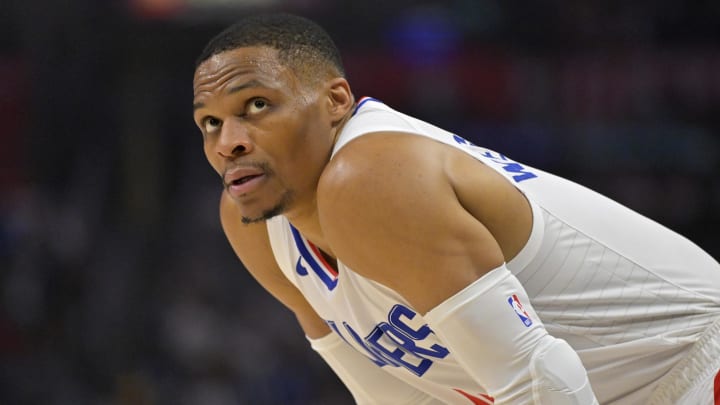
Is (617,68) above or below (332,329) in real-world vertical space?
below

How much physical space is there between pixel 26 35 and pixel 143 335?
3.79m

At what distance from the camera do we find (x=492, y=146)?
350 inches

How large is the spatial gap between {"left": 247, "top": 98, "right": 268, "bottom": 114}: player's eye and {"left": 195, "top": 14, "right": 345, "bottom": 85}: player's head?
0.12 meters

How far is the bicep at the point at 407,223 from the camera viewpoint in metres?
1.95

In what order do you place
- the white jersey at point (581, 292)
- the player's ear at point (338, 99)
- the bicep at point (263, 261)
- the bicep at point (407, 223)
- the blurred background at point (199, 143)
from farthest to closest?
→ the blurred background at point (199, 143), the bicep at point (263, 261), the player's ear at point (338, 99), the white jersey at point (581, 292), the bicep at point (407, 223)

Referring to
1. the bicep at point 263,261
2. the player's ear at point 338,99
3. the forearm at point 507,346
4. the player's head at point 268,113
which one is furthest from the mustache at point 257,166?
the forearm at point 507,346

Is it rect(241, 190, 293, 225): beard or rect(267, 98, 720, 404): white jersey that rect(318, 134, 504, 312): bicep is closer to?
rect(267, 98, 720, 404): white jersey

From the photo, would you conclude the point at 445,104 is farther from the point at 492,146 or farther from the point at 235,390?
the point at 235,390

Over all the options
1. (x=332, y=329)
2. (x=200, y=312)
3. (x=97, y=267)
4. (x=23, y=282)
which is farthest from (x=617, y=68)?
(x=332, y=329)

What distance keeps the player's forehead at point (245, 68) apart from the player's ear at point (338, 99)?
0.49ft

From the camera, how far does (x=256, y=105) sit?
7.54 ft

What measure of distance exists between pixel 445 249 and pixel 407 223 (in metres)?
0.09

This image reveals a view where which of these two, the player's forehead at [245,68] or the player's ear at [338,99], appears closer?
the player's forehead at [245,68]

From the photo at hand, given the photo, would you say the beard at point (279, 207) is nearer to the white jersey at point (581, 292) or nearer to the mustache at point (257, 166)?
the mustache at point (257, 166)
